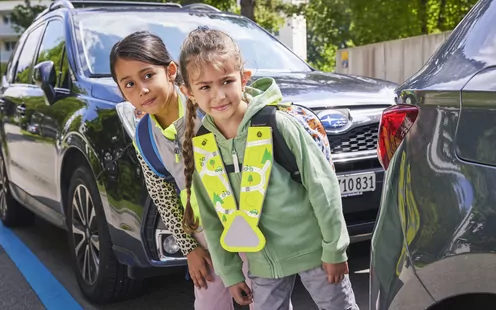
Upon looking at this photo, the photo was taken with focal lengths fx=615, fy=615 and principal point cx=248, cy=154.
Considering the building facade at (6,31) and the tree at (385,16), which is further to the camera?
the building facade at (6,31)

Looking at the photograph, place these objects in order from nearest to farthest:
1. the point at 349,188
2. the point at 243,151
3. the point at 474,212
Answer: the point at 474,212 < the point at 243,151 < the point at 349,188

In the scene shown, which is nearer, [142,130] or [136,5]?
[142,130]

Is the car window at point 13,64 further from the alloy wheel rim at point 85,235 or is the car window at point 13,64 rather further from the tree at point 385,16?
the tree at point 385,16

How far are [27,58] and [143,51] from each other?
352cm

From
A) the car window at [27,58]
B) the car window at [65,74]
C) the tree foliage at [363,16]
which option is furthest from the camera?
the tree foliage at [363,16]

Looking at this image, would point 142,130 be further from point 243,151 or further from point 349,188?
point 349,188

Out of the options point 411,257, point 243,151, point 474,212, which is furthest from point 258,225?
point 474,212

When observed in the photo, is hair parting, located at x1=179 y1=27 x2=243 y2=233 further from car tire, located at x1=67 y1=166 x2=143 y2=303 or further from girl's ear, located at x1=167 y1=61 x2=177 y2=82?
car tire, located at x1=67 y1=166 x2=143 y2=303

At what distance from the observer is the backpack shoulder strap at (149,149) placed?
2311 millimetres

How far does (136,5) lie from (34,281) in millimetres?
2168

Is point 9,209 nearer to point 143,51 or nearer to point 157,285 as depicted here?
point 157,285

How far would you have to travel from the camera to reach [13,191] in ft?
17.6

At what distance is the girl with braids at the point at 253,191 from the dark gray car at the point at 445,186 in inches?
10.5

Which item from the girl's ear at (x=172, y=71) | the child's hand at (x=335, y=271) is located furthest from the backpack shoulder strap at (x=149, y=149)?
the child's hand at (x=335, y=271)
